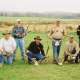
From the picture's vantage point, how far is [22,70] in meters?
11.0

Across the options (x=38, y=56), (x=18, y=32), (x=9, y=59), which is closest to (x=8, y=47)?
(x=9, y=59)

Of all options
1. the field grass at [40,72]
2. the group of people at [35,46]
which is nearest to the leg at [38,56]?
the group of people at [35,46]

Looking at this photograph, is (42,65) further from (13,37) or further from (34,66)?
(13,37)

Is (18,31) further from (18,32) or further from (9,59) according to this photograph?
(9,59)

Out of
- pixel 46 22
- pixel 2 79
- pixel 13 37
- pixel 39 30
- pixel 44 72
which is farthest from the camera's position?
pixel 46 22

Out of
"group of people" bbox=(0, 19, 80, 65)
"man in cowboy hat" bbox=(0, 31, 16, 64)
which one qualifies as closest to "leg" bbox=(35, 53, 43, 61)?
"group of people" bbox=(0, 19, 80, 65)

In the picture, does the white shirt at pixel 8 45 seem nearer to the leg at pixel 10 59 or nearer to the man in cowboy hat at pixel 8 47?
the man in cowboy hat at pixel 8 47

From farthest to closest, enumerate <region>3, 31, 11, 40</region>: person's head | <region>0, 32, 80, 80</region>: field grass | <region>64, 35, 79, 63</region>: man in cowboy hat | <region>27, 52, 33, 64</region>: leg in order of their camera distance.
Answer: <region>64, 35, 79, 63</region>: man in cowboy hat
<region>27, 52, 33, 64</region>: leg
<region>3, 31, 11, 40</region>: person's head
<region>0, 32, 80, 80</region>: field grass

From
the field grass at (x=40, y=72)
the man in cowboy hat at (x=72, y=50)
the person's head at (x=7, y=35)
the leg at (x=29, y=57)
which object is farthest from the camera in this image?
the man in cowboy hat at (x=72, y=50)

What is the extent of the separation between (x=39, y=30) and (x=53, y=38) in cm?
2385

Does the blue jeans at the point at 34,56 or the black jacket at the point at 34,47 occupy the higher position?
the black jacket at the point at 34,47

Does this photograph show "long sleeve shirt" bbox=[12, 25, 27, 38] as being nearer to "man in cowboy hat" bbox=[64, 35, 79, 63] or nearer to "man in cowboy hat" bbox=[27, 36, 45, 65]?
"man in cowboy hat" bbox=[27, 36, 45, 65]

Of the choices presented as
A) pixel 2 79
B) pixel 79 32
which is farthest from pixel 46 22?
pixel 2 79

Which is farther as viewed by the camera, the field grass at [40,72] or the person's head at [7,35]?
the person's head at [7,35]
